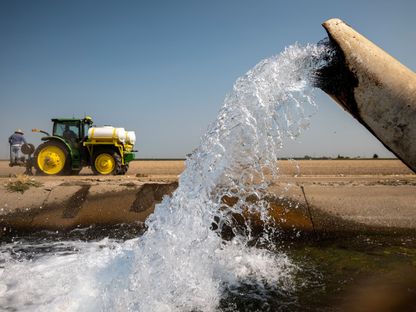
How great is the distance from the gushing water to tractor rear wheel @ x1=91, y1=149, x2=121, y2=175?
876 cm

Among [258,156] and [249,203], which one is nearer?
[258,156]

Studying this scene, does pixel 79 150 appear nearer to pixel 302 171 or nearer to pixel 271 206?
pixel 271 206

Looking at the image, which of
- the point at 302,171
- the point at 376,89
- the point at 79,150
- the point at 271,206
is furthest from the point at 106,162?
the point at 376,89

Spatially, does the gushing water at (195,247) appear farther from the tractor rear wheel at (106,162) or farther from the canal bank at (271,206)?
the tractor rear wheel at (106,162)

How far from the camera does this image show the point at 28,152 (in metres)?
14.2

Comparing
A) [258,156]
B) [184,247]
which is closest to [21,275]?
[184,247]

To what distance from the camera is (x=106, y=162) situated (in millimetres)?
12516

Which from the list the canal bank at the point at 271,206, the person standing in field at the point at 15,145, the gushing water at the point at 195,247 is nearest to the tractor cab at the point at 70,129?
the person standing in field at the point at 15,145

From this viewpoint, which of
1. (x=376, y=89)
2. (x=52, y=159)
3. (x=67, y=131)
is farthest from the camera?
(x=67, y=131)

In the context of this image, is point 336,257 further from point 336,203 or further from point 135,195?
point 135,195

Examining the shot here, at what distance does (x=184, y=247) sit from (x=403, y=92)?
2.00 metres

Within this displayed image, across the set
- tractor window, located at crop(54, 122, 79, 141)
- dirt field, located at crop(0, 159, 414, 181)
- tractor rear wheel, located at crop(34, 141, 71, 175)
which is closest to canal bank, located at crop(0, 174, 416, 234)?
dirt field, located at crop(0, 159, 414, 181)

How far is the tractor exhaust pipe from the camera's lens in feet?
6.42

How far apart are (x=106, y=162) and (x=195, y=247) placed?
9736mm
